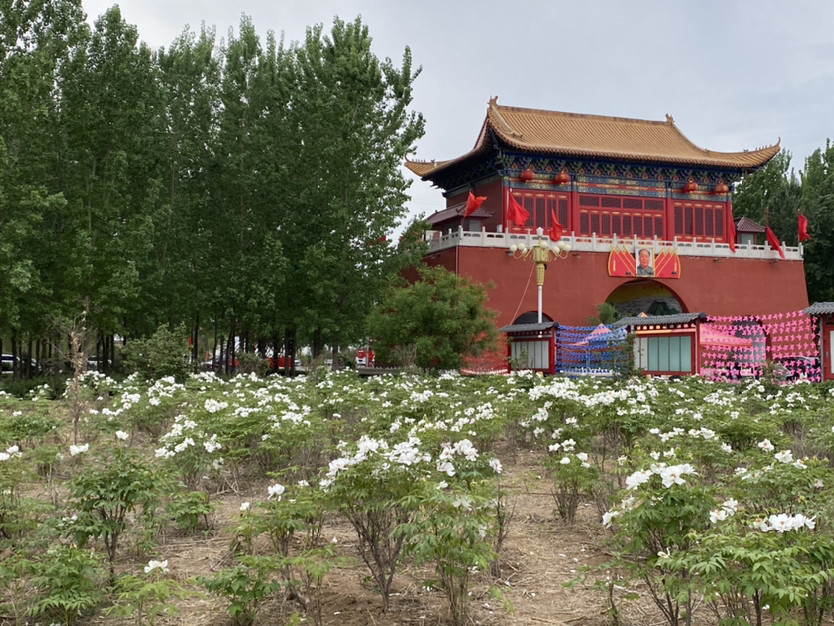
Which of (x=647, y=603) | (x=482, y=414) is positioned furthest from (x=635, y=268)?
(x=647, y=603)

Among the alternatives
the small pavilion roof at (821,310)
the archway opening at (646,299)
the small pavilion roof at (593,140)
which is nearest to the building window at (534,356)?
the archway opening at (646,299)

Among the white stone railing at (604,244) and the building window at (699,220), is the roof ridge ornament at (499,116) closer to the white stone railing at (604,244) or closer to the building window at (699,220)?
the white stone railing at (604,244)

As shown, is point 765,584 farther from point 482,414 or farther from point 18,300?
point 18,300

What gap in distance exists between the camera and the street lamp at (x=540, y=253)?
26.7m

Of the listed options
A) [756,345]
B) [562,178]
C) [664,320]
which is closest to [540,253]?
[562,178]

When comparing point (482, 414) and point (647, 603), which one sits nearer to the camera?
point (647, 603)

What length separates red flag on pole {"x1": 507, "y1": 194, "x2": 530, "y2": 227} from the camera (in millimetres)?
28047

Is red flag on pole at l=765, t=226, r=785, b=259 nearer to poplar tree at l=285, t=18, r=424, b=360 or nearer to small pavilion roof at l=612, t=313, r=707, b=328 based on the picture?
small pavilion roof at l=612, t=313, r=707, b=328

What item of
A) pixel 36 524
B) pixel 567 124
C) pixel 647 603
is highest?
pixel 567 124

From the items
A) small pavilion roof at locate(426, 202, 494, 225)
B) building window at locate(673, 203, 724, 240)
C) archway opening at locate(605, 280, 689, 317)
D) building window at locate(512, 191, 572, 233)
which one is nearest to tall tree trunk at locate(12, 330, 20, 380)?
small pavilion roof at locate(426, 202, 494, 225)

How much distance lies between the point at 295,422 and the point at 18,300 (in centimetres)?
1428

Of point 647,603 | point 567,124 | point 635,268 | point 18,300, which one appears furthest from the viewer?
point 567,124

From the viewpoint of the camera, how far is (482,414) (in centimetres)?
752

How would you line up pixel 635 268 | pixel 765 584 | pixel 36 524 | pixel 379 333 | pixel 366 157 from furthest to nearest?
pixel 635 268 < pixel 366 157 < pixel 379 333 < pixel 36 524 < pixel 765 584
